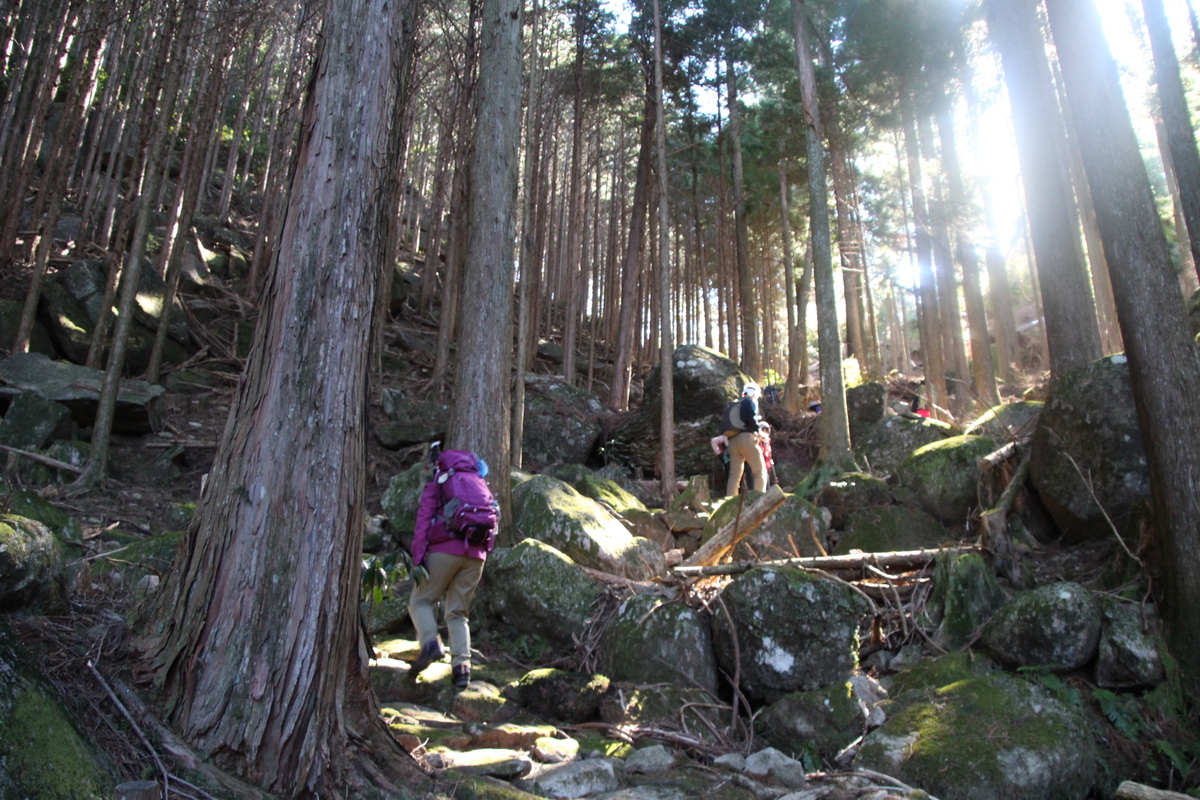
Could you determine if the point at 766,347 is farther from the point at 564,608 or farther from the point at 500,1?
the point at 564,608

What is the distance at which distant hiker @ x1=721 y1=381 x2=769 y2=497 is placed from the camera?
9898 mm

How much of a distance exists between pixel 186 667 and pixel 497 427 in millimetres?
5023

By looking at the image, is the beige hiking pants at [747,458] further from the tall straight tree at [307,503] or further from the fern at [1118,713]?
the tall straight tree at [307,503]

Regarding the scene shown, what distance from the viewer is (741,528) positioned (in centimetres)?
718

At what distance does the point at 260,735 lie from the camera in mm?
2770

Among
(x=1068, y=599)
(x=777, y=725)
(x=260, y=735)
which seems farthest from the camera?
(x=1068, y=599)

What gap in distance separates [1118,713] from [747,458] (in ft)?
18.3

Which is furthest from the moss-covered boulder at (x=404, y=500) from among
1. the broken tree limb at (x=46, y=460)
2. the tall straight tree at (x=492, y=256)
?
the broken tree limb at (x=46, y=460)

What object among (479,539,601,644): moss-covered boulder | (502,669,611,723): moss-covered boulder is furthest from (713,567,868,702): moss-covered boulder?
(479,539,601,644): moss-covered boulder

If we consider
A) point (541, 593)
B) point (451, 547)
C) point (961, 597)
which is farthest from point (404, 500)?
point (961, 597)

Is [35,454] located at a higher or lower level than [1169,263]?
lower

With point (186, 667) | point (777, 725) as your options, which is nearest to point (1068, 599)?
point (777, 725)

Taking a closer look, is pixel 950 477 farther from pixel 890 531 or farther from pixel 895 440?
pixel 895 440

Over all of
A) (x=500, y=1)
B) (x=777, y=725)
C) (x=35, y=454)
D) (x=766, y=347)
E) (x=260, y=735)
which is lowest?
(x=777, y=725)
